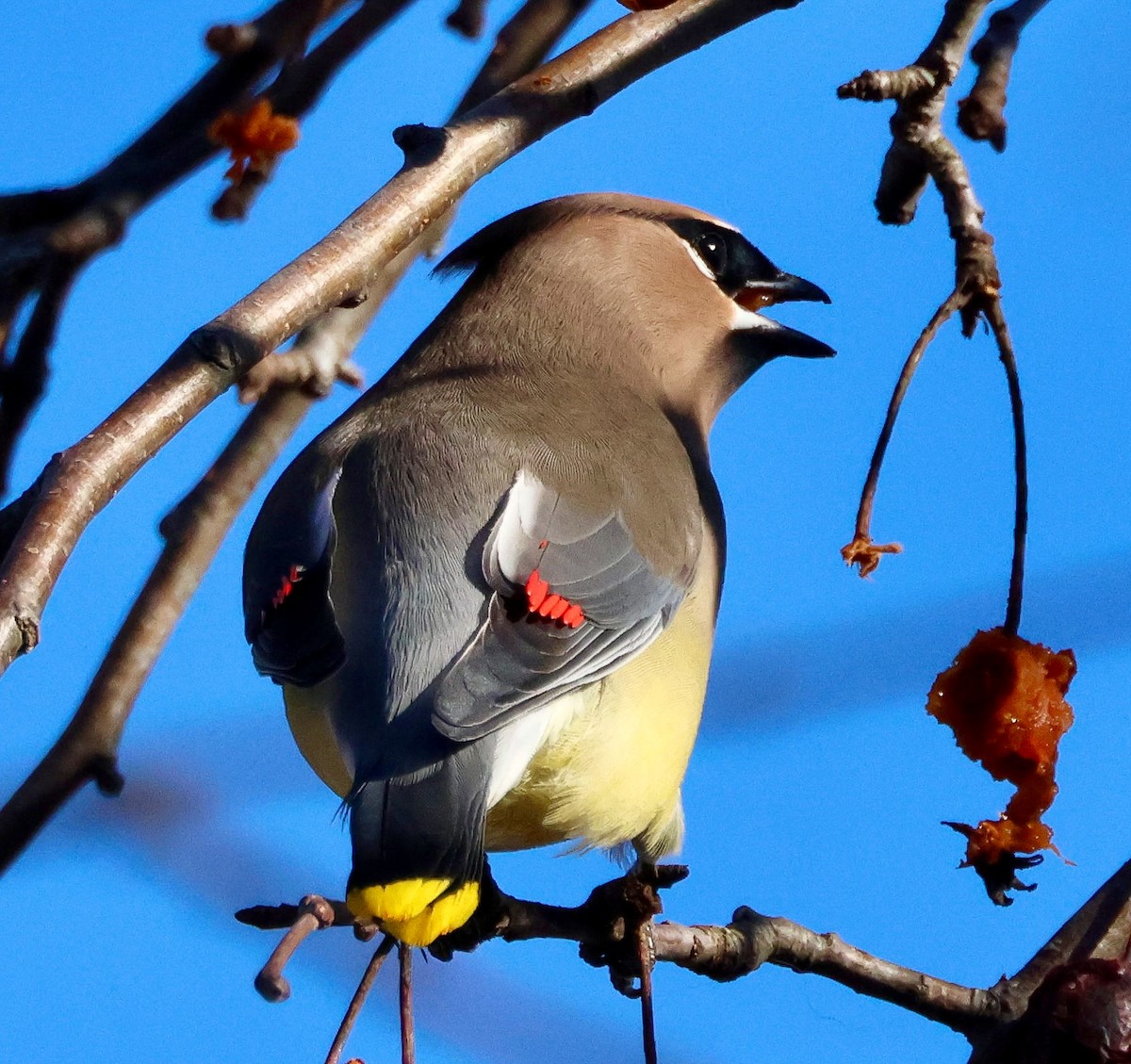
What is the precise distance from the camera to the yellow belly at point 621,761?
2.73m

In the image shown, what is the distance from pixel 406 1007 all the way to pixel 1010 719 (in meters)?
0.92

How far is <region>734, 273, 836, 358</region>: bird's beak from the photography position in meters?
3.79

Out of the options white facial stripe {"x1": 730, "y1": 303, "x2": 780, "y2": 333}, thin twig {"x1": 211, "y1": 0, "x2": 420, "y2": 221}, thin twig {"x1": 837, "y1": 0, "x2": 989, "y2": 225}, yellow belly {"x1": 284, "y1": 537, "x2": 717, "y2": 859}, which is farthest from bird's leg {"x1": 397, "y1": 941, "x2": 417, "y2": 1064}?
white facial stripe {"x1": 730, "y1": 303, "x2": 780, "y2": 333}

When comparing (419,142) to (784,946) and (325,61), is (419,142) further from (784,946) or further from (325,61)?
(784,946)

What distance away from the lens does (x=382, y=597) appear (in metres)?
→ 2.66

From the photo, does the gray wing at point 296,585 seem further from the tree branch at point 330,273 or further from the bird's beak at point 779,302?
the bird's beak at point 779,302

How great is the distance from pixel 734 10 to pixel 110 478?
117 centimetres

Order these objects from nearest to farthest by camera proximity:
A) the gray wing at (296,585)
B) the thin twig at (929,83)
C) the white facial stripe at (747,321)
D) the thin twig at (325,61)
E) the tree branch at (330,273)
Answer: the tree branch at (330,273)
the thin twig at (929,83)
the gray wing at (296,585)
the thin twig at (325,61)
the white facial stripe at (747,321)

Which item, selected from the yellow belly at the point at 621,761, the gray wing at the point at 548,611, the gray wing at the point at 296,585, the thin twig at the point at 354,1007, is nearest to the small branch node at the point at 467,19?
the gray wing at the point at 296,585

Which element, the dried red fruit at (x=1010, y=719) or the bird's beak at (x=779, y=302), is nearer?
the dried red fruit at (x=1010, y=719)

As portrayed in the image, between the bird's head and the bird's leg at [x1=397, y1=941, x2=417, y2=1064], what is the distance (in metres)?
1.70

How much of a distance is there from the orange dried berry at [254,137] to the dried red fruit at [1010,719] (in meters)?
1.30

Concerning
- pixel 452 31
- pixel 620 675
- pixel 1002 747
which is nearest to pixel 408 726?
pixel 620 675

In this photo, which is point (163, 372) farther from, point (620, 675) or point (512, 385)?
point (512, 385)
